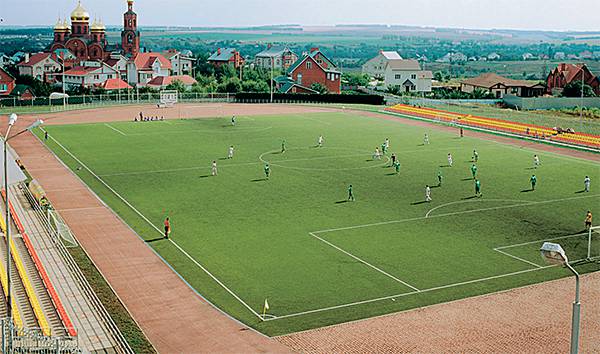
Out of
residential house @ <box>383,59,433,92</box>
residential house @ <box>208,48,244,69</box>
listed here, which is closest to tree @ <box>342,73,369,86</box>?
residential house @ <box>383,59,433,92</box>

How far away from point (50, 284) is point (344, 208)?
699 inches

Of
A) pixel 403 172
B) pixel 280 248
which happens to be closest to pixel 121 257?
pixel 280 248

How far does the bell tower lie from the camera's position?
157250mm

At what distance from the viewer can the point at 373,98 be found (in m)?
101

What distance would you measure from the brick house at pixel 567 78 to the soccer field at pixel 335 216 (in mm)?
57218

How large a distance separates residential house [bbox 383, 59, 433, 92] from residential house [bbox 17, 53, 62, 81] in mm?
62229

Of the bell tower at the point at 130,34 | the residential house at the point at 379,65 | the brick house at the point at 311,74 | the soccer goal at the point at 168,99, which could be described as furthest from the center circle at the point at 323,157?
the residential house at the point at 379,65

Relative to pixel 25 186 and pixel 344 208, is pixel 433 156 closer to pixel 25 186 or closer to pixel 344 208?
pixel 344 208

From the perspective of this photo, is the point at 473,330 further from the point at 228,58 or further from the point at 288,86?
the point at 228,58

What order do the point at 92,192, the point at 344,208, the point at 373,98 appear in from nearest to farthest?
the point at 344,208 < the point at 92,192 < the point at 373,98

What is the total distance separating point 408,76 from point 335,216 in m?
103

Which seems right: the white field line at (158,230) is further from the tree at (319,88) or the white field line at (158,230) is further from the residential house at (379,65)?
the residential house at (379,65)

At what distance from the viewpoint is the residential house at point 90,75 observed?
124938 mm

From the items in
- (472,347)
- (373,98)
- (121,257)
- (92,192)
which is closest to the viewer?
(472,347)
